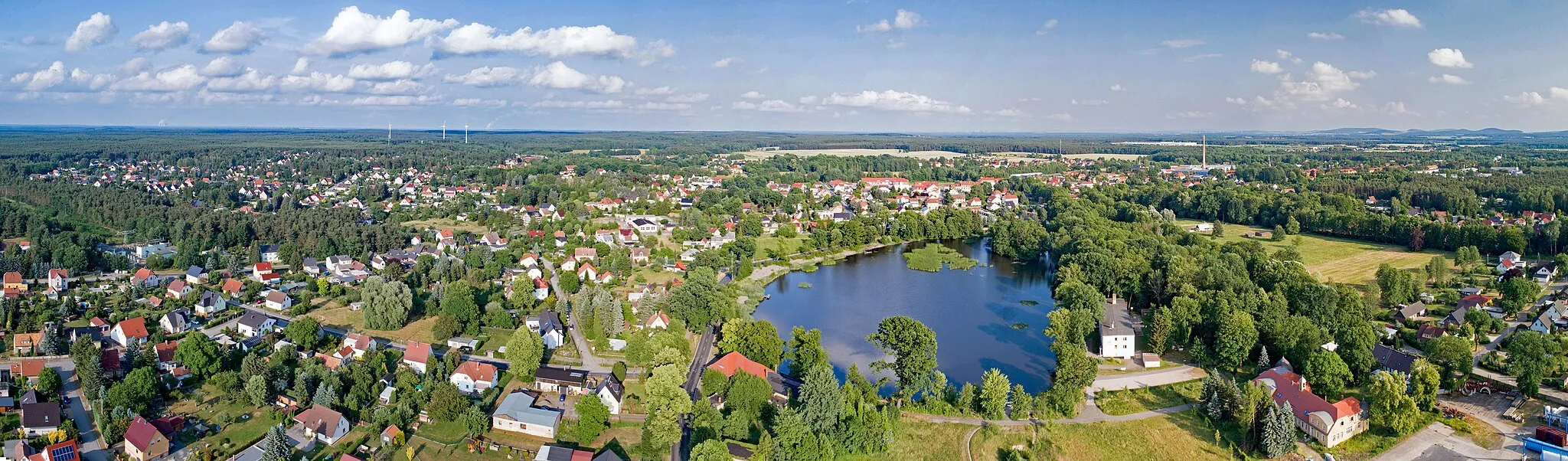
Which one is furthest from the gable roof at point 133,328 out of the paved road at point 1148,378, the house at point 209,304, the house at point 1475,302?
the house at point 1475,302

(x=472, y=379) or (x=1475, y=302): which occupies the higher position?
(x=1475, y=302)

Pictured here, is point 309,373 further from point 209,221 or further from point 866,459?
point 209,221

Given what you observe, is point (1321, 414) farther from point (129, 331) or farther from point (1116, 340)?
point (129, 331)

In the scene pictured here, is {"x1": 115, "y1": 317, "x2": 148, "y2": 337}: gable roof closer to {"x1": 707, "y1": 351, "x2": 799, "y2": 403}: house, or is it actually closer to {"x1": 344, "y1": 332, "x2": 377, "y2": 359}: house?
{"x1": 344, "y1": 332, "x2": 377, "y2": 359}: house

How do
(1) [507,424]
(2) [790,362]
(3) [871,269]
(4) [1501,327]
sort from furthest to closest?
1. (3) [871,269]
2. (4) [1501,327]
3. (2) [790,362]
4. (1) [507,424]

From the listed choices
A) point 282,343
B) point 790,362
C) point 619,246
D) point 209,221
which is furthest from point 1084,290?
point 209,221

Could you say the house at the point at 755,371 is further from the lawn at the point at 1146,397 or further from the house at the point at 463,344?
the house at the point at 463,344

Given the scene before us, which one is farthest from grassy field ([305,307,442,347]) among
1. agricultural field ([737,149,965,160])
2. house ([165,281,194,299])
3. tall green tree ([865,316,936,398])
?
agricultural field ([737,149,965,160])

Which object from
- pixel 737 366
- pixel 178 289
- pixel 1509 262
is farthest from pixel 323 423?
pixel 1509 262
